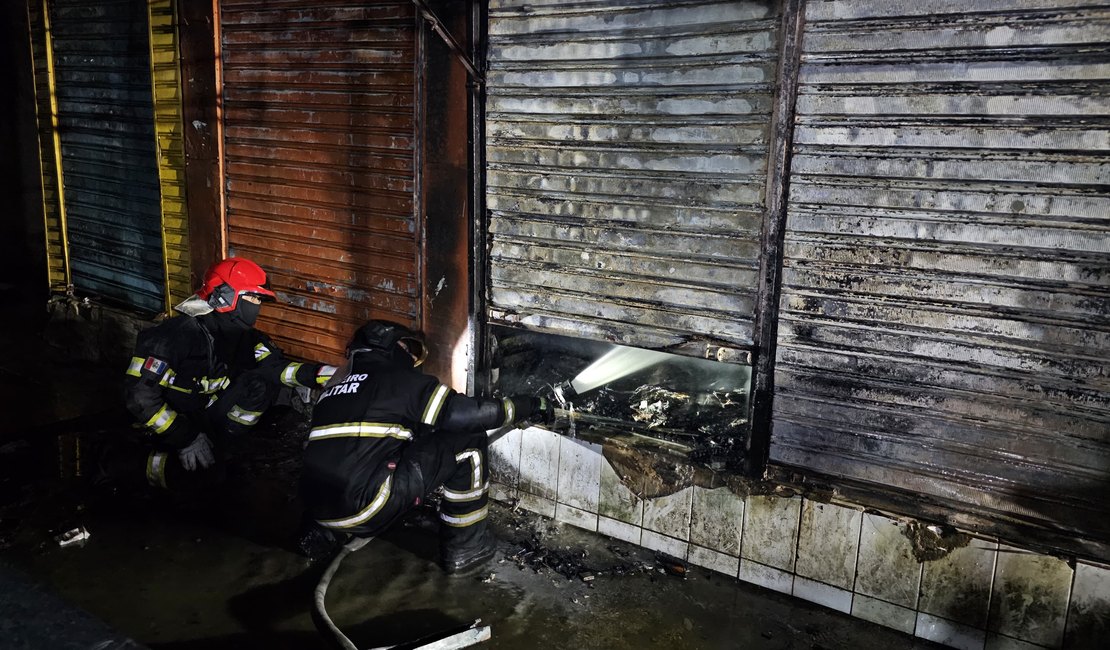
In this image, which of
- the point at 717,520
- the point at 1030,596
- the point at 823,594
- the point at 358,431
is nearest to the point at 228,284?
the point at 358,431

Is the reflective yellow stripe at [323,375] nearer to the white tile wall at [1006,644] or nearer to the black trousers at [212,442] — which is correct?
the black trousers at [212,442]

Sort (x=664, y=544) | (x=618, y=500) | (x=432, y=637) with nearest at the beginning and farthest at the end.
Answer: (x=432, y=637), (x=664, y=544), (x=618, y=500)

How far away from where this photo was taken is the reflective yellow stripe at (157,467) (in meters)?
5.42

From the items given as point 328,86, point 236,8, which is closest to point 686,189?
point 328,86

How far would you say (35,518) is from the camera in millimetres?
5180

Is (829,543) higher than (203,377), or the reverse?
(203,377)

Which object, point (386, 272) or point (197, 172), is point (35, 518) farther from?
point (197, 172)

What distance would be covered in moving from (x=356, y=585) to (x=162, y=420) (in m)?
1.96

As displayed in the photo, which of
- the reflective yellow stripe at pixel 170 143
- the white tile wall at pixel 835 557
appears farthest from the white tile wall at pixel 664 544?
the reflective yellow stripe at pixel 170 143

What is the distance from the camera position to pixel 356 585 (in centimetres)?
463

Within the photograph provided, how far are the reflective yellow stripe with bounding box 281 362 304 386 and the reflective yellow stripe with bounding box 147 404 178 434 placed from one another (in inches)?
31.4

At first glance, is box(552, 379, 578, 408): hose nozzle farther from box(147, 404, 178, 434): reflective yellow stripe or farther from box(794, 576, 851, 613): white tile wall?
box(147, 404, 178, 434): reflective yellow stripe

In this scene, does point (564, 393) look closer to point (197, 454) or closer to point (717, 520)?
point (717, 520)

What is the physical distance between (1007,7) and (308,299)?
5565 millimetres
